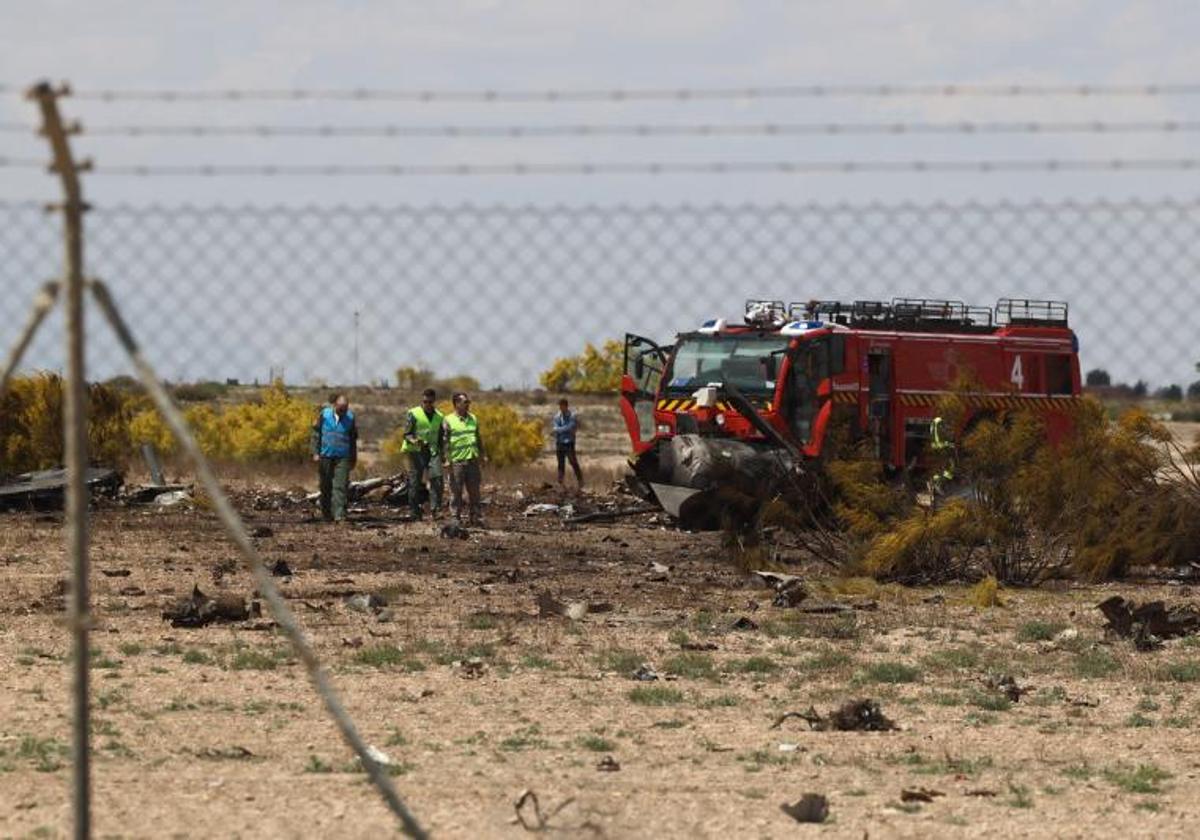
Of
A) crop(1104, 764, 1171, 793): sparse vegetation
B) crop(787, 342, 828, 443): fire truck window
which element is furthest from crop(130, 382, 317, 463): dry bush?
crop(1104, 764, 1171, 793): sparse vegetation

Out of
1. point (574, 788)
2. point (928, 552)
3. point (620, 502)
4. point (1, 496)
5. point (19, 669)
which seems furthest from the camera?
point (620, 502)

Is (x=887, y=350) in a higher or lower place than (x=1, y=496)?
higher

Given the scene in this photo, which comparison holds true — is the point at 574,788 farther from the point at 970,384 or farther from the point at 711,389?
the point at 711,389

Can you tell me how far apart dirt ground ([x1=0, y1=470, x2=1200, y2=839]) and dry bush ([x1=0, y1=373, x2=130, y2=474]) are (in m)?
12.8

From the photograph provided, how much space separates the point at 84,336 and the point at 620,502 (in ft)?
82.5

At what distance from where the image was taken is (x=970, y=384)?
2000 cm

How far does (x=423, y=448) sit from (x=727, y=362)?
3.73 metres

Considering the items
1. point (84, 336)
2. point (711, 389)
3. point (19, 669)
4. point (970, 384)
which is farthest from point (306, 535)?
point (84, 336)

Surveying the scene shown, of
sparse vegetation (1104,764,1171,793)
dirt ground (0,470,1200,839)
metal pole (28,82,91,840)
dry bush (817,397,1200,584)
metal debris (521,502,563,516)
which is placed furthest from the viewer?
metal debris (521,502,563,516)

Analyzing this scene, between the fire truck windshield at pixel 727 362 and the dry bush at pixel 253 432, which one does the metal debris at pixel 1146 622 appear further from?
the dry bush at pixel 253 432

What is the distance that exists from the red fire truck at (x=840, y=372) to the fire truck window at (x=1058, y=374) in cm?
1

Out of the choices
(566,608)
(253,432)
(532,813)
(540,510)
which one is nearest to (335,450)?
(540,510)

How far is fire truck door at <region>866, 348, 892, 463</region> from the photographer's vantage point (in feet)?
90.3

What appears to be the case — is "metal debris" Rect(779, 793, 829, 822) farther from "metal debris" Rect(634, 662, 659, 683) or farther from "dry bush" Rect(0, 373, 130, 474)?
"dry bush" Rect(0, 373, 130, 474)
